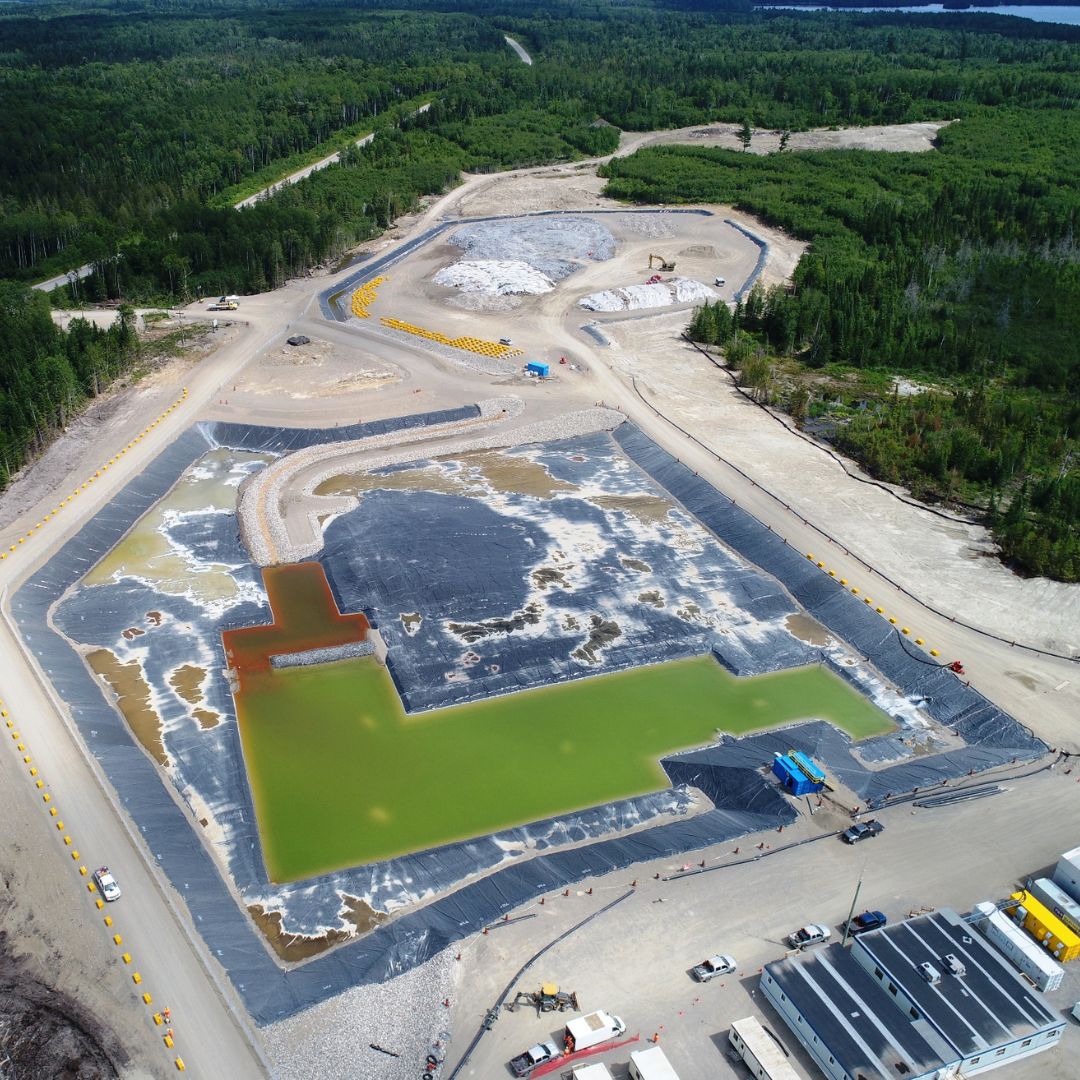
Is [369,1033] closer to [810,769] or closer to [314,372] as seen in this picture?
[810,769]

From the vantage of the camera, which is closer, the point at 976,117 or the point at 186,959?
the point at 186,959

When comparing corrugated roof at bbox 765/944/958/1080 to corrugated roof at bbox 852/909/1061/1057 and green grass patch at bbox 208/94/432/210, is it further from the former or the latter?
green grass patch at bbox 208/94/432/210

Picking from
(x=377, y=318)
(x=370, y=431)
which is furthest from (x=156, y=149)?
(x=370, y=431)

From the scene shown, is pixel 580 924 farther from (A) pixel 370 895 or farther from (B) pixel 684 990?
(A) pixel 370 895

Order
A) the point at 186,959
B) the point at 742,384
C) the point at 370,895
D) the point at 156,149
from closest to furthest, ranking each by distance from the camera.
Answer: the point at 186,959 → the point at 370,895 → the point at 742,384 → the point at 156,149

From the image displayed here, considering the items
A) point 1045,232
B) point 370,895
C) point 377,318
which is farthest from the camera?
point 1045,232

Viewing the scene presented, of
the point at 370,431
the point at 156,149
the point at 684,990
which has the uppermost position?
the point at 156,149
